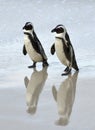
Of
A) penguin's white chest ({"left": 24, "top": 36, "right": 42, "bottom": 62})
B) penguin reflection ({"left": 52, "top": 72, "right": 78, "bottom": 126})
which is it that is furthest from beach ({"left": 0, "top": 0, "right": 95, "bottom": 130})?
penguin's white chest ({"left": 24, "top": 36, "right": 42, "bottom": 62})

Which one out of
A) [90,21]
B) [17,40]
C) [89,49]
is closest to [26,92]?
[89,49]

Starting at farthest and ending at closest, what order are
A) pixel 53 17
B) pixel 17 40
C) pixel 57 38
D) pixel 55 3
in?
1. pixel 55 3
2. pixel 53 17
3. pixel 17 40
4. pixel 57 38

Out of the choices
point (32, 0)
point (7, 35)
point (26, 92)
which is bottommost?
point (32, 0)

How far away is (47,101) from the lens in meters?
4.41

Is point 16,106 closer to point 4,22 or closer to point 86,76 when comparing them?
point 86,76

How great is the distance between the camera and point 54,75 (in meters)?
5.32

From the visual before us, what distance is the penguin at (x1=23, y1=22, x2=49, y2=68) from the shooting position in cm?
549

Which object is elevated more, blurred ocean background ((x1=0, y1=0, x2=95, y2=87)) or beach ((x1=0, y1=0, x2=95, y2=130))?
beach ((x1=0, y1=0, x2=95, y2=130))

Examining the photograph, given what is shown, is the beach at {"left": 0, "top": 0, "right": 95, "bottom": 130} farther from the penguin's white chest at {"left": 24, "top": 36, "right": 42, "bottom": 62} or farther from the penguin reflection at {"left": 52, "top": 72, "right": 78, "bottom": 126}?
the penguin's white chest at {"left": 24, "top": 36, "right": 42, "bottom": 62}

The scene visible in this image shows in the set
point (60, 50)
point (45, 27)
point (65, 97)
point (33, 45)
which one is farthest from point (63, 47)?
point (45, 27)

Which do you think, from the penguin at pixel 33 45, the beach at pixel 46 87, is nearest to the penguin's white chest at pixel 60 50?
the beach at pixel 46 87

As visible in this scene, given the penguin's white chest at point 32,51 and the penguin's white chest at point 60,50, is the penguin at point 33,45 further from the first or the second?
the penguin's white chest at point 60,50

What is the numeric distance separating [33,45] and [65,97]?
112 centimetres

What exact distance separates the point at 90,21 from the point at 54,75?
3.58m
